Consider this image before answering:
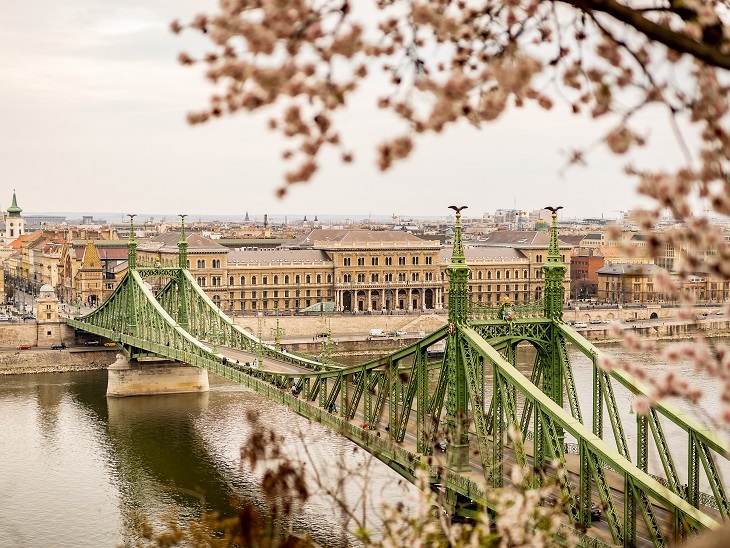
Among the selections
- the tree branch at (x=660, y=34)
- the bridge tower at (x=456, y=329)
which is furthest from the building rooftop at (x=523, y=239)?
the tree branch at (x=660, y=34)

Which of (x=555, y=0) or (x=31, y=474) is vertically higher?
(x=555, y=0)

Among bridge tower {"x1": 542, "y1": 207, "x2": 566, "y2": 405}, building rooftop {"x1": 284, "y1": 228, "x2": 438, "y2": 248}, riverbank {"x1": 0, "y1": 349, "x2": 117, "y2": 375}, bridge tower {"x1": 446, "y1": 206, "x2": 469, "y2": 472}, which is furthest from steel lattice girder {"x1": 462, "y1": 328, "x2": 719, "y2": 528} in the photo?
building rooftop {"x1": 284, "y1": 228, "x2": 438, "y2": 248}

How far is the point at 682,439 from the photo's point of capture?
33.7 metres

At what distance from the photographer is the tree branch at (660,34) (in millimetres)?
4566

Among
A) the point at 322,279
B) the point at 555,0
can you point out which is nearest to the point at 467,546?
the point at 555,0

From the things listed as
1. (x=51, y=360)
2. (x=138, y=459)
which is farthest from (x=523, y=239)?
(x=138, y=459)

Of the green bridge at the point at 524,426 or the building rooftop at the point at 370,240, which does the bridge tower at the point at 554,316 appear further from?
the building rooftop at the point at 370,240

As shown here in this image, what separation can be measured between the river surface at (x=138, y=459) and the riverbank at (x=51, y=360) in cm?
566

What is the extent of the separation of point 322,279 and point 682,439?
5093 centimetres

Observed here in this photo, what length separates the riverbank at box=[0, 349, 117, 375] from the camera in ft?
190

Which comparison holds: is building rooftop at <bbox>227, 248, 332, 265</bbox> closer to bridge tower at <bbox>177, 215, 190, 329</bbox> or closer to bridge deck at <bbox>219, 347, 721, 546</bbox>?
bridge tower at <bbox>177, 215, 190, 329</bbox>

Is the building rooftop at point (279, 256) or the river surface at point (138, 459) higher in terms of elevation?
the building rooftop at point (279, 256)

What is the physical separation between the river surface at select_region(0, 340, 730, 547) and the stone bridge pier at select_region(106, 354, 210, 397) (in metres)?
0.74

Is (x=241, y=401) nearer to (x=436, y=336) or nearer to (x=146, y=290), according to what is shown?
(x=146, y=290)
